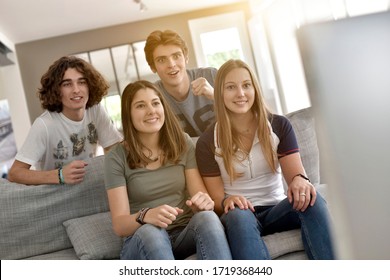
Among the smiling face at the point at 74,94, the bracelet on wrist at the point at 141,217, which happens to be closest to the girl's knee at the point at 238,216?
the bracelet on wrist at the point at 141,217

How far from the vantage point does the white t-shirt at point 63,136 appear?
2.87ft

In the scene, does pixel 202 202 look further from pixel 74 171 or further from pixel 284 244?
pixel 74 171

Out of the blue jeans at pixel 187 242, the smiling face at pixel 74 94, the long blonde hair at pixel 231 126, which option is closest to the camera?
the blue jeans at pixel 187 242

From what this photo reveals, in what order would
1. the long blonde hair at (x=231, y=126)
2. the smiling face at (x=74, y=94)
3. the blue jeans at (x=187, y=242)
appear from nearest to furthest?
the blue jeans at (x=187, y=242), the long blonde hair at (x=231, y=126), the smiling face at (x=74, y=94)

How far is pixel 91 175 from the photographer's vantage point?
36.3 inches

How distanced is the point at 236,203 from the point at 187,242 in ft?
0.32

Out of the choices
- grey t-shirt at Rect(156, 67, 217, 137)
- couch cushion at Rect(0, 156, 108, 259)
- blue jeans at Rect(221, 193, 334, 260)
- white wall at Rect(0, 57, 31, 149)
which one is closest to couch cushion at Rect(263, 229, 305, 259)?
blue jeans at Rect(221, 193, 334, 260)

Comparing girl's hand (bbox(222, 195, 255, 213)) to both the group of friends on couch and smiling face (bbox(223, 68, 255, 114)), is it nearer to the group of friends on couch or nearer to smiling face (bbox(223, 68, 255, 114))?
the group of friends on couch

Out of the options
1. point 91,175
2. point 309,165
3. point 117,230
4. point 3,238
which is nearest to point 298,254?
point 309,165

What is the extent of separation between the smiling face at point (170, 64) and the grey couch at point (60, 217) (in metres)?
0.21

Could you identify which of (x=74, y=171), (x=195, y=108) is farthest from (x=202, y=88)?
(x=74, y=171)

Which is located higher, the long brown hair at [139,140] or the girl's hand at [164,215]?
the long brown hair at [139,140]

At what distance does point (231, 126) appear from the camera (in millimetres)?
792

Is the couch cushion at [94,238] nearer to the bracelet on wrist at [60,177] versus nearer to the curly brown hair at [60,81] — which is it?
the bracelet on wrist at [60,177]
